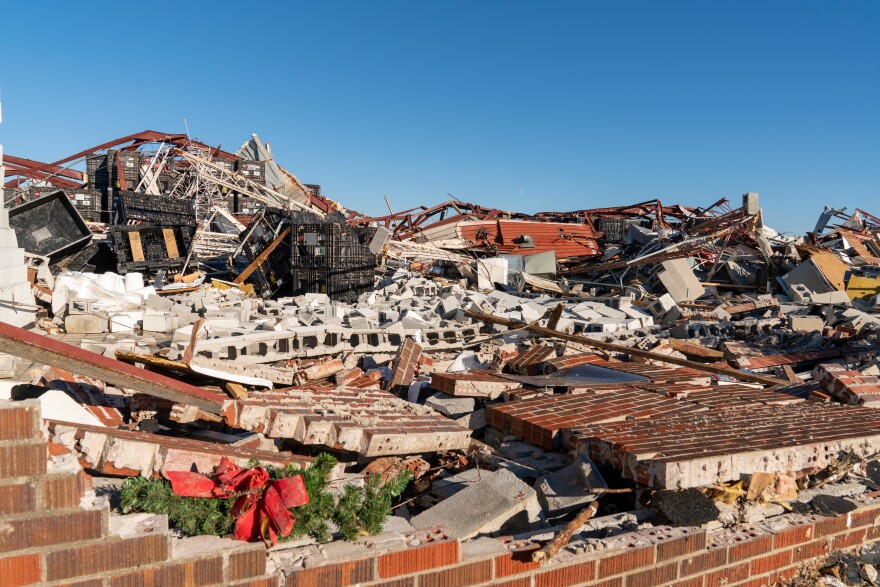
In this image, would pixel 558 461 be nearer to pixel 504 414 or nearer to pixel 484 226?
pixel 504 414

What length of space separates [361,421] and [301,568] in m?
1.81

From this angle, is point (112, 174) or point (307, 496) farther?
point (112, 174)

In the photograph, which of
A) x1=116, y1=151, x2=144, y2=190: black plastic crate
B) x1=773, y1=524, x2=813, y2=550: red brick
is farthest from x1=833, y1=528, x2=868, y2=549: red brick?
x1=116, y1=151, x2=144, y2=190: black plastic crate

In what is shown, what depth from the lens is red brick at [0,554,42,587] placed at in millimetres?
2488

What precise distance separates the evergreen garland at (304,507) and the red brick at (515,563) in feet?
1.94

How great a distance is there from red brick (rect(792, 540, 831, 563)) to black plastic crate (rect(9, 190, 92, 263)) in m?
12.6

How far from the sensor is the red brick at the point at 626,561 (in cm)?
341

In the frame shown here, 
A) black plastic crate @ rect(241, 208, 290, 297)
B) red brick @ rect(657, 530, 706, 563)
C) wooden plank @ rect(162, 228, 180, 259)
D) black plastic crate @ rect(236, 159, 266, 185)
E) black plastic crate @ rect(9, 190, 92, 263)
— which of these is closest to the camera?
red brick @ rect(657, 530, 706, 563)

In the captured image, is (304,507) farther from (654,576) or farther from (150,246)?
(150,246)

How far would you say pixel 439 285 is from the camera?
48.7ft

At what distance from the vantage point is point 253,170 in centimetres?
2523

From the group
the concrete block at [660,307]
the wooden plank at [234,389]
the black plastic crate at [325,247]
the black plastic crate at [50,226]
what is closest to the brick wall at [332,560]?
the wooden plank at [234,389]

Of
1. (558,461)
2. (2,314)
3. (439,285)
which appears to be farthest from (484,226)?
(558,461)

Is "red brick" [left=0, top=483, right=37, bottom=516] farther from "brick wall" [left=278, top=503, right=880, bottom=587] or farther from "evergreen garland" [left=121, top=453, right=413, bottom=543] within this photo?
"brick wall" [left=278, top=503, right=880, bottom=587]
